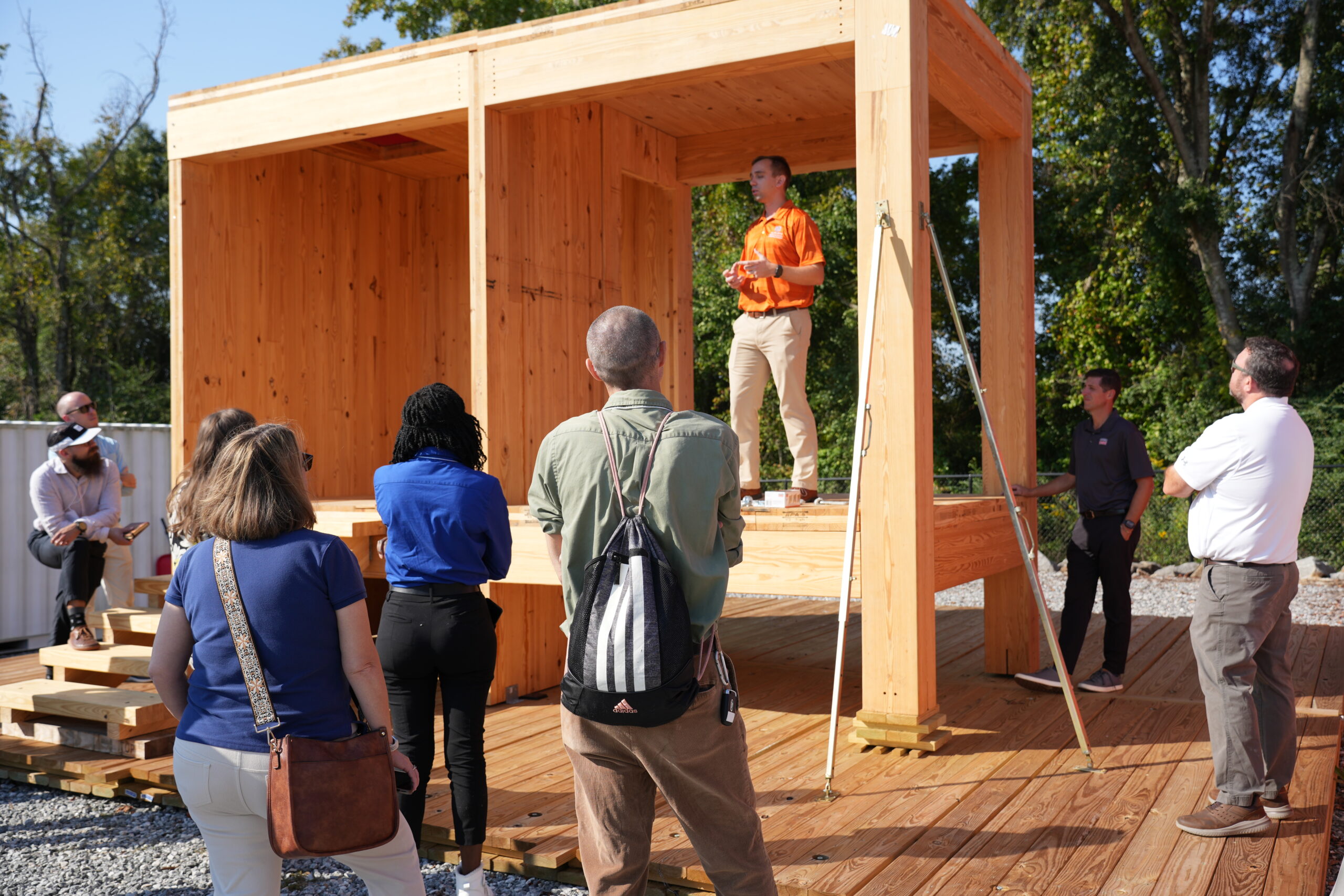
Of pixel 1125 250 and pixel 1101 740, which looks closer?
pixel 1101 740

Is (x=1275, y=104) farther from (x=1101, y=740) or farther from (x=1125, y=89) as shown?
(x=1101, y=740)

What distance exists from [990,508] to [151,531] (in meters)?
7.10

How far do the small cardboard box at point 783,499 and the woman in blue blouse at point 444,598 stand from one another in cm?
226

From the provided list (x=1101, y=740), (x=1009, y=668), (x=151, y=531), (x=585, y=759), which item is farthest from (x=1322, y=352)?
(x=585, y=759)

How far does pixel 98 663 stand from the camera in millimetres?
5539

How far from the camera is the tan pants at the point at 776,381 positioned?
5.71 m

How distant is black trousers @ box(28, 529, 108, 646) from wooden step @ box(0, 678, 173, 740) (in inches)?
31.3

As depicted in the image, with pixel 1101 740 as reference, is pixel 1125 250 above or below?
above

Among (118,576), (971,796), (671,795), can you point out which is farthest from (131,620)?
(671,795)

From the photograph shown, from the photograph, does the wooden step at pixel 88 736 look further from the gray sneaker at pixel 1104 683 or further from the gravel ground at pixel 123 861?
the gray sneaker at pixel 1104 683

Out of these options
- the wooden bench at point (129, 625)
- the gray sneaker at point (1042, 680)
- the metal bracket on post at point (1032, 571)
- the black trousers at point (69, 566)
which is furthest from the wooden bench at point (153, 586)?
the gray sneaker at point (1042, 680)

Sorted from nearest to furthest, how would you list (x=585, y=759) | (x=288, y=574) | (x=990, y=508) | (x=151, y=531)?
(x=288, y=574), (x=585, y=759), (x=990, y=508), (x=151, y=531)

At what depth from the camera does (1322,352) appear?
17.7 metres

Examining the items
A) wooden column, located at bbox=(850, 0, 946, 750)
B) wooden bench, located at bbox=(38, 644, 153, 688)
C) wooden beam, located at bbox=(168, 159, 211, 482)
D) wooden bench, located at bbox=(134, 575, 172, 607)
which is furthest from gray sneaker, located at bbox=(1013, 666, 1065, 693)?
wooden beam, located at bbox=(168, 159, 211, 482)
